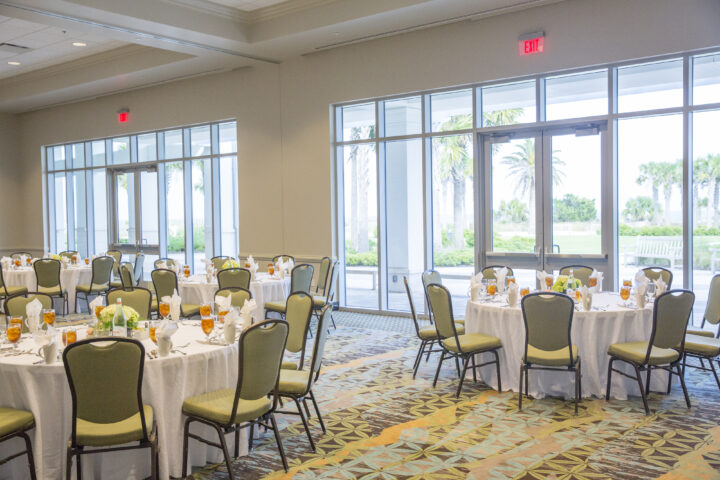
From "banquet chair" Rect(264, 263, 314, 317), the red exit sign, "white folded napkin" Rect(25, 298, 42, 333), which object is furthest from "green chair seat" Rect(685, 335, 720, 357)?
"white folded napkin" Rect(25, 298, 42, 333)

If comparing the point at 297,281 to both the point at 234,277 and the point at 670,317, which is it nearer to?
the point at 234,277

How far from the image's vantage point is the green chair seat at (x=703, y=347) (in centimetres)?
558

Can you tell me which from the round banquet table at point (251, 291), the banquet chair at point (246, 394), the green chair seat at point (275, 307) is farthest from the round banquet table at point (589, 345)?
the round banquet table at point (251, 291)

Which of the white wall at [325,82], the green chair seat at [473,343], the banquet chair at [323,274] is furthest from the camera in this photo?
the banquet chair at [323,274]

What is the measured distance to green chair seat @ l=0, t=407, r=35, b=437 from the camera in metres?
3.69

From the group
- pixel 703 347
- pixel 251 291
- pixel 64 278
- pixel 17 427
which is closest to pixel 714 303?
pixel 703 347

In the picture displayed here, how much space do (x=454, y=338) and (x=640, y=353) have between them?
1.57 meters

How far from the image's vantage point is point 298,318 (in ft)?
17.1

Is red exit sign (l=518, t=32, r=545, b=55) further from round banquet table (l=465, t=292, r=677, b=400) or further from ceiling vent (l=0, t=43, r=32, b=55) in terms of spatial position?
ceiling vent (l=0, t=43, r=32, b=55)

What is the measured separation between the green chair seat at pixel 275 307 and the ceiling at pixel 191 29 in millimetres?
3993

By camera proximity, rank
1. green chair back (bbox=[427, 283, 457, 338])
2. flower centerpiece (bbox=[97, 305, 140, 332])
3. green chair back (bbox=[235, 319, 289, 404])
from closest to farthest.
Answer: green chair back (bbox=[235, 319, 289, 404])
flower centerpiece (bbox=[97, 305, 140, 332])
green chair back (bbox=[427, 283, 457, 338])

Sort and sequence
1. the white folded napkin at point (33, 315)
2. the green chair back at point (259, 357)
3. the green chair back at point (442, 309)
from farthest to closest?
the green chair back at point (442, 309)
the white folded napkin at point (33, 315)
the green chair back at point (259, 357)

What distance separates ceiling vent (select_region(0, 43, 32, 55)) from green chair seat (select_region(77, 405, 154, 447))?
9723mm

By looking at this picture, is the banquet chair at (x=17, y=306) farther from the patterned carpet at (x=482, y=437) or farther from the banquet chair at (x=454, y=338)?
the banquet chair at (x=454, y=338)
